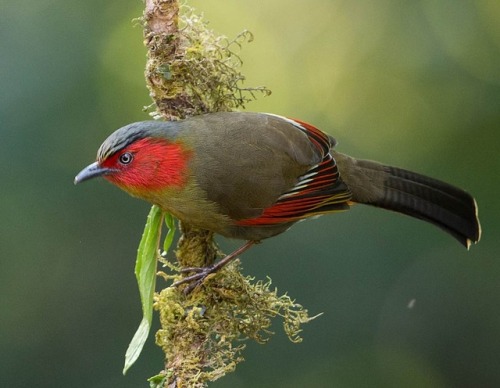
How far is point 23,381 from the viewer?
572 centimetres

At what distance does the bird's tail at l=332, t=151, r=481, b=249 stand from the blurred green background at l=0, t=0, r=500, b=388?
0.58m

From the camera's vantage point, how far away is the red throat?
13.9 ft

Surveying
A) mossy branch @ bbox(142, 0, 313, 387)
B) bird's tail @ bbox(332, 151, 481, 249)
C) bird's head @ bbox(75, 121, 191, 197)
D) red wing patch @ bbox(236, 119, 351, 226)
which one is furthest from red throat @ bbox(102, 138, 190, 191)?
bird's tail @ bbox(332, 151, 481, 249)

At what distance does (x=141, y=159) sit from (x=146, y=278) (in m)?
0.60

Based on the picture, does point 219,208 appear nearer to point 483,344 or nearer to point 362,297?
point 362,297

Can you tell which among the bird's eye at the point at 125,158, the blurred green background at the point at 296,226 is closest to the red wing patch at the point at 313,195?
the bird's eye at the point at 125,158

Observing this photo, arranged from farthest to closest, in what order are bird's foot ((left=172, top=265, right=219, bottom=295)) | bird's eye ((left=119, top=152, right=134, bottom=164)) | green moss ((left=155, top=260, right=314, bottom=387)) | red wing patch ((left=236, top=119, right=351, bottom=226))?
red wing patch ((left=236, top=119, right=351, bottom=226))
bird's eye ((left=119, top=152, right=134, bottom=164))
bird's foot ((left=172, top=265, right=219, bottom=295))
green moss ((left=155, top=260, right=314, bottom=387))

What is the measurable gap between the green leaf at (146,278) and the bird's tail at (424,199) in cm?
153

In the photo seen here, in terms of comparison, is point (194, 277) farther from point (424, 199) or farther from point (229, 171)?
point (424, 199)

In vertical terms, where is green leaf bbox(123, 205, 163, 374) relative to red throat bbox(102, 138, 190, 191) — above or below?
below

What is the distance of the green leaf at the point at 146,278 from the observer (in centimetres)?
392

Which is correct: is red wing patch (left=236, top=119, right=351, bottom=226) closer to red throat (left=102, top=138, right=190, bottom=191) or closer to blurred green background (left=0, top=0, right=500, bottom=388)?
red throat (left=102, top=138, right=190, bottom=191)

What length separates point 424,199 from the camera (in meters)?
5.39

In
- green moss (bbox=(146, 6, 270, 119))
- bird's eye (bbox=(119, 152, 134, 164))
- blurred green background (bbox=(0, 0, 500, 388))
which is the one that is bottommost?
blurred green background (bbox=(0, 0, 500, 388))
